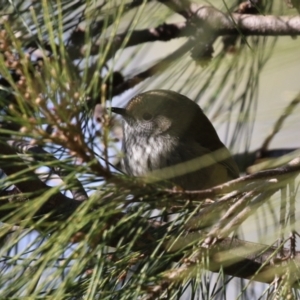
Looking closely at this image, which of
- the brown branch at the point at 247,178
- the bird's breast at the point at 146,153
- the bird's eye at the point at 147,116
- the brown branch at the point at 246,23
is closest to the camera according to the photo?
the brown branch at the point at 247,178

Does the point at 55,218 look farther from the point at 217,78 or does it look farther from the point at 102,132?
the point at 217,78

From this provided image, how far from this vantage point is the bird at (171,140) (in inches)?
127

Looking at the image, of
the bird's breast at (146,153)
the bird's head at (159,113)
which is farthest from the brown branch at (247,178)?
the bird's head at (159,113)

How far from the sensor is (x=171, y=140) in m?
3.42

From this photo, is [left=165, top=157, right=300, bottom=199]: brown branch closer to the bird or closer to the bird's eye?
the bird

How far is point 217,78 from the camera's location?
277cm

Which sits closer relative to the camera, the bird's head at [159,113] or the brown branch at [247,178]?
the brown branch at [247,178]

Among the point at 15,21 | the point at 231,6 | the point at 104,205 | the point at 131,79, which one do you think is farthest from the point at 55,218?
the point at 131,79

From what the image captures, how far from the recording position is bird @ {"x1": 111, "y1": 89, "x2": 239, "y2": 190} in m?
3.23

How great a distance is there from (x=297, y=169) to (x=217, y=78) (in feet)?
3.45

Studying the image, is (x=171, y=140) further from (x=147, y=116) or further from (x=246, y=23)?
(x=246, y=23)

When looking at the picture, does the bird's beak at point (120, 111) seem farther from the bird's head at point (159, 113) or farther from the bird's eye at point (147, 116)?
the bird's eye at point (147, 116)

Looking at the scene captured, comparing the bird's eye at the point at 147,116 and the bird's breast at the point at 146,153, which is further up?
the bird's eye at the point at 147,116

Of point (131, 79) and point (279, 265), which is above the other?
→ point (131, 79)
